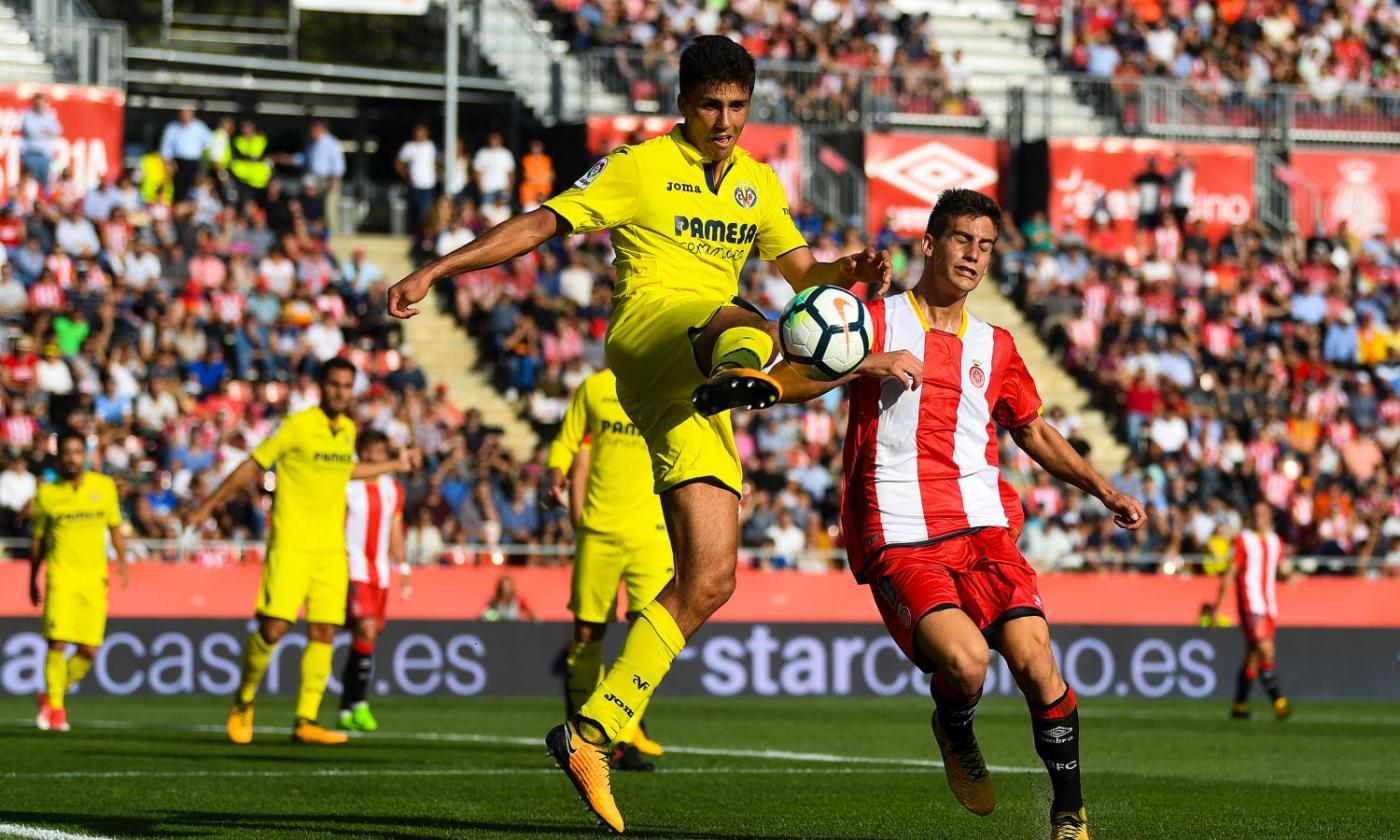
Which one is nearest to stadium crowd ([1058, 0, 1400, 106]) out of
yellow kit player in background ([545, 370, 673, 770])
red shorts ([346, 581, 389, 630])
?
red shorts ([346, 581, 389, 630])

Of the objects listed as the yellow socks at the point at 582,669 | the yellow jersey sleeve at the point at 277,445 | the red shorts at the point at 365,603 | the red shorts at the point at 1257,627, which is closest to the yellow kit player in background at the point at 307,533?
the yellow jersey sleeve at the point at 277,445

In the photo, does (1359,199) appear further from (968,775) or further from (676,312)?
(676,312)

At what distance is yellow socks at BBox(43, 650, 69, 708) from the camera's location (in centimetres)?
1594

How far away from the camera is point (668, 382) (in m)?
7.88

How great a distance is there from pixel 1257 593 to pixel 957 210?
13.5 metres

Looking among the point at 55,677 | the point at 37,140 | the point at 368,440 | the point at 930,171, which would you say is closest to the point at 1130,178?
the point at 930,171

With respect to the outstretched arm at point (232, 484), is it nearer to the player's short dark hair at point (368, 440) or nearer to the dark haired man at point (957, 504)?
the player's short dark hair at point (368, 440)

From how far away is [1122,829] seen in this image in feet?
30.0

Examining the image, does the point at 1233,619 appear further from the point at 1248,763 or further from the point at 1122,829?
the point at 1122,829

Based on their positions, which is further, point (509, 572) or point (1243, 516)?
point (1243, 516)

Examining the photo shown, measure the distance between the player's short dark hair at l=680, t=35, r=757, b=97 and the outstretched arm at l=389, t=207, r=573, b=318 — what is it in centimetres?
71

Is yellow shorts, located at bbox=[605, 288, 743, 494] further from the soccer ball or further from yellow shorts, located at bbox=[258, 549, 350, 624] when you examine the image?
yellow shorts, located at bbox=[258, 549, 350, 624]

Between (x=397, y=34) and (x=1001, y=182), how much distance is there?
369 inches

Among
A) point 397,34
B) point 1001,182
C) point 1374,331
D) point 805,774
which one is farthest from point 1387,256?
point 805,774
